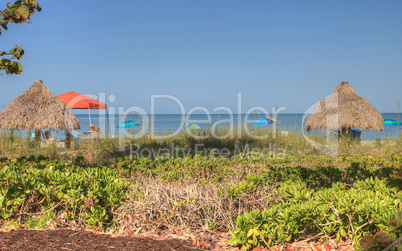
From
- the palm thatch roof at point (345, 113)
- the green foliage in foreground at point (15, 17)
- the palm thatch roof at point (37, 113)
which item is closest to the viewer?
the green foliage in foreground at point (15, 17)

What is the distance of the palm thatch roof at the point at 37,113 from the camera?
1267 cm

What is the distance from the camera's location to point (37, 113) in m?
12.9

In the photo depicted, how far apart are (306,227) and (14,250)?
237 cm

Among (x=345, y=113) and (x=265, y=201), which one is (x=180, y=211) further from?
(x=345, y=113)

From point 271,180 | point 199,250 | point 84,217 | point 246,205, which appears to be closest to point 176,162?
point 271,180

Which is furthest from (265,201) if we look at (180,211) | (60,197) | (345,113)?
(345,113)

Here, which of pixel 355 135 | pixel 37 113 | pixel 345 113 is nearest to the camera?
pixel 345 113

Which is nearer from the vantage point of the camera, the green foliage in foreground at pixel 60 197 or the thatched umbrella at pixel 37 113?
the green foliage in foreground at pixel 60 197

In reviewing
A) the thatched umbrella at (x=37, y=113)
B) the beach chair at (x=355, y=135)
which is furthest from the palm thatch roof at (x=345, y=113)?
the thatched umbrella at (x=37, y=113)

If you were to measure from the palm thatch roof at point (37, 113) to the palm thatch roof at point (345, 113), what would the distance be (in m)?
10.1

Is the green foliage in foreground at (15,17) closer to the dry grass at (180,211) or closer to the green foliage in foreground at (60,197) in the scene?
the green foliage in foreground at (60,197)

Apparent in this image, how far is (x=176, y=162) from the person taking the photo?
614 cm

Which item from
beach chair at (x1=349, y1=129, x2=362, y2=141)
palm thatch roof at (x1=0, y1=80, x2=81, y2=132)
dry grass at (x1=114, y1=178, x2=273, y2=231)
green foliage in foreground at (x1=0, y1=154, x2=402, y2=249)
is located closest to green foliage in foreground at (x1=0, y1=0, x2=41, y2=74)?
green foliage in foreground at (x1=0, y1=154, x2=402, y2=249)

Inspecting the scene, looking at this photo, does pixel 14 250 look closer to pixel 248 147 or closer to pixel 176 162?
pixel 176 162
